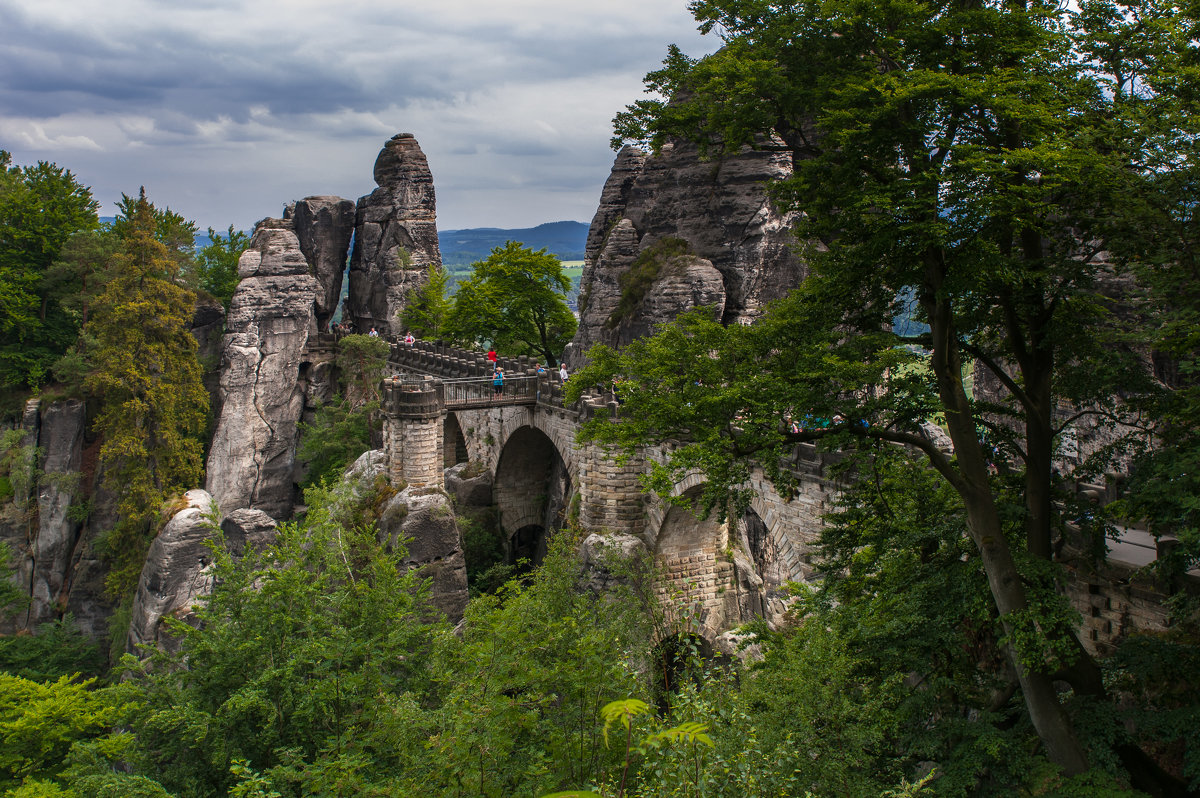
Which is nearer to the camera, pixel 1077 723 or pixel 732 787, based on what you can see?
pixel 732 787

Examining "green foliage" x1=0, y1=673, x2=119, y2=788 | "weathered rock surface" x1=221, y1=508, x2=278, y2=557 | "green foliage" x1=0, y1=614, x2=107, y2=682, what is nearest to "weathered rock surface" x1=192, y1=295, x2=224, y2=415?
"weathered rock surface" x1=221, y1=508, x2=278, y2=557

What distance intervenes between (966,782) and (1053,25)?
9.13 meters

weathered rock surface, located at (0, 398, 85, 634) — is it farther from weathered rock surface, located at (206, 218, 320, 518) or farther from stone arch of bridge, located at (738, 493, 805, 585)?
stone arch of bridge, located at (738, 493, 805, 585)

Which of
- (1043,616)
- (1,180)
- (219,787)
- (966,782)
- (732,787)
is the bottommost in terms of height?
(219,787)

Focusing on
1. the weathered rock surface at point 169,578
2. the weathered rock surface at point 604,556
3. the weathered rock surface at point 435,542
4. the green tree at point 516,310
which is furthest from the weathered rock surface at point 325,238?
the weathered rock surface at point 604,556

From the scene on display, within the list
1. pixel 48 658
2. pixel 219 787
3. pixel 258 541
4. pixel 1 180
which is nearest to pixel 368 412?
pixel 258 541

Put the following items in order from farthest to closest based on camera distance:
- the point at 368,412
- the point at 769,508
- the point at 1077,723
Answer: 1. the point at 368,412
2. the point at 769,508
3. the point at 1077,723

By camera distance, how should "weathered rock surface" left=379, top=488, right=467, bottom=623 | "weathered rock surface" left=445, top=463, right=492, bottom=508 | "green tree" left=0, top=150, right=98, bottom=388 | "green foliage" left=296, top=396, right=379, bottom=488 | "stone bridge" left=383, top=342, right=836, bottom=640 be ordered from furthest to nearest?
"green tree" left=0, top=150, right=98, bottom=388 < "green foliage" left=296, top=396, right=379, bottom=488 < "weathered rock surface" left=445, top=463, right=492, bottom=508 < "weathered rock surface" left=379, top=488, right=467, bottom=623 < "stone bridge" left=383, top=342, right=836, bottom=640

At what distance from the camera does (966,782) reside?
914 centimetres

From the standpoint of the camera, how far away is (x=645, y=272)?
3259cm

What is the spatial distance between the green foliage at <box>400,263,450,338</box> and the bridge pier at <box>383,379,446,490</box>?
66.7 ft

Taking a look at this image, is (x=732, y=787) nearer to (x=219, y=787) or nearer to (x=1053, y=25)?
(x=219, y=787)

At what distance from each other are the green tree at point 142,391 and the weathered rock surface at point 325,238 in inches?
506

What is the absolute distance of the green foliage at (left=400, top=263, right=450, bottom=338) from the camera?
4847 cm
